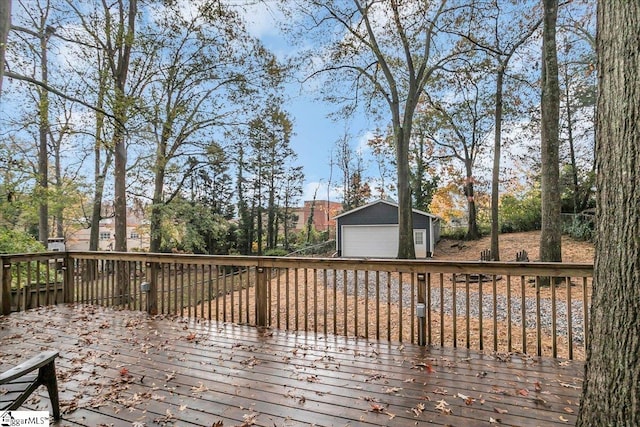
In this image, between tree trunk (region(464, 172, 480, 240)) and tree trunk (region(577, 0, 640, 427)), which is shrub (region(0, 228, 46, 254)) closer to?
tree trunk (region(577, 0, 640, 427))

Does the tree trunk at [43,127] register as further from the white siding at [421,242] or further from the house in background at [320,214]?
the white siding at [421,242]

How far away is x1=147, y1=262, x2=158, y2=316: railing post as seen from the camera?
4773 millimetres

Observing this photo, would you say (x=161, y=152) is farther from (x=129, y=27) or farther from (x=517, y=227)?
(x=517, y=227)

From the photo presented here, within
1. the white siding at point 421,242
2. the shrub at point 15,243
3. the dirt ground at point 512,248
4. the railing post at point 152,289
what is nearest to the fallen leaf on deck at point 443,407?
the railing post at point 152,289

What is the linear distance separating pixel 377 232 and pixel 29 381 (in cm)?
1585

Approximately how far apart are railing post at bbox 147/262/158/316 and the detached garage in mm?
13094

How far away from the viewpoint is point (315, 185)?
24281 millimetres

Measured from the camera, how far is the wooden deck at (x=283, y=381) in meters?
2.12

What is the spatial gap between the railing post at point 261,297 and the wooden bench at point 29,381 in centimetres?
220

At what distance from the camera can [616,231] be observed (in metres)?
1.44

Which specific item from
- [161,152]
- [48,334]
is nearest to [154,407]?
[48,334]

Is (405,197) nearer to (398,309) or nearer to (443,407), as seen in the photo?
(398,309)

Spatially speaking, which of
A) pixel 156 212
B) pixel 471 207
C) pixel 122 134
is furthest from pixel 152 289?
pixel 471 207

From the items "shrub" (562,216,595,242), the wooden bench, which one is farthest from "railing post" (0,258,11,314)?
"shrub" (562,216,595,242)
